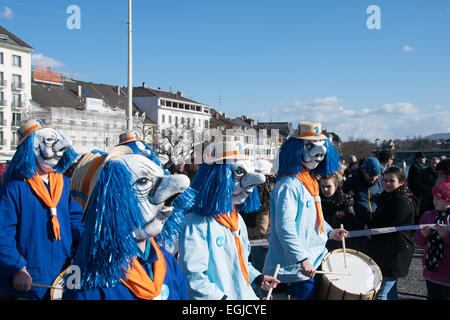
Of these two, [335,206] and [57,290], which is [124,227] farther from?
[335,206]

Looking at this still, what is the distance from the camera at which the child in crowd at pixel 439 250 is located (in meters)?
3.71

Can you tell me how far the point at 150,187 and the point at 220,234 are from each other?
931 millimetres

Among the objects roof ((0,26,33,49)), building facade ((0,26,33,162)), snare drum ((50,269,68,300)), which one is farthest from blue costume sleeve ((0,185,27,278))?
roof ((0,26,33,49))

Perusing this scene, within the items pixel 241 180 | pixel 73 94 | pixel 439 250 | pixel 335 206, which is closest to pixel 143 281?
pixel 241 180

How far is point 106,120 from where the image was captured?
3481cm

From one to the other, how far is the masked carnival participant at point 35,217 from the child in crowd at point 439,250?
121 inches

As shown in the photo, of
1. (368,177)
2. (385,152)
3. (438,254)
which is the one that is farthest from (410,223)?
(385,152)

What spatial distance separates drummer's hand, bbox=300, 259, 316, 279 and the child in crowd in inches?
53.3

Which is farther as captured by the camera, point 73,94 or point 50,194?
point 73,94

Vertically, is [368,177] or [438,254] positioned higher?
[368,177]

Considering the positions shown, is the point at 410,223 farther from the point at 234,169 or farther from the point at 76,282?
the point at 76,282

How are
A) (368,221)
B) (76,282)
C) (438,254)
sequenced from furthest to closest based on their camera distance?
(368,221) < (438,254) < (76,282)

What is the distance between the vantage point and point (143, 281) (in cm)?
181

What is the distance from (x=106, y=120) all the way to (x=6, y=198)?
33020 millimetres
